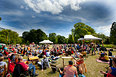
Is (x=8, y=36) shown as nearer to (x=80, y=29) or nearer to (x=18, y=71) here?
(x=80, y=29)

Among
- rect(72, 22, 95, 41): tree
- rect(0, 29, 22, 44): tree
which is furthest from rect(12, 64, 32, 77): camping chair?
rect(0, 29, 22, 44): tree

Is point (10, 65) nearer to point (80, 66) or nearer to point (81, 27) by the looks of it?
point (80, 66)

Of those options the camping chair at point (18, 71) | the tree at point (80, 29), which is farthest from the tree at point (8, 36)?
the camping chair at point (18, 71)

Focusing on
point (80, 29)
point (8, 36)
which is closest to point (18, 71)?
point (80, 29)

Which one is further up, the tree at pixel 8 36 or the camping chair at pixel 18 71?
the tree at pixel 8 36

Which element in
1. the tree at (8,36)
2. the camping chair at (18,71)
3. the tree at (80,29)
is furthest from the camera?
the tree at (8,36)

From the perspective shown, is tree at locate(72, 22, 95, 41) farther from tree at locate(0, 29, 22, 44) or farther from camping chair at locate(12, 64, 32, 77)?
tree at locate(0, 29, 22, 44)

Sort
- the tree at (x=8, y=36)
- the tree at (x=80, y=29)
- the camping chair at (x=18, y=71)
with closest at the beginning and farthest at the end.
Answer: the camping chair at (x=18, y=71) → the tree at (x=80, y=29) → the tree at (x=8, y=36)

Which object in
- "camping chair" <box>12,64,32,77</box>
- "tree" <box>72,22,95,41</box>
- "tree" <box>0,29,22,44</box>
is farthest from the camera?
"tree" <box>0,29,22,44</box>

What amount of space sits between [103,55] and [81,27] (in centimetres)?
3054

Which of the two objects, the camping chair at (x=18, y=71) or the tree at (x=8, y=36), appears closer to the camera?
the camping chair at (x=18, y=71)

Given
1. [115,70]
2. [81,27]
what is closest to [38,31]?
[81,27]

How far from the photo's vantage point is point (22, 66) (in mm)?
3080

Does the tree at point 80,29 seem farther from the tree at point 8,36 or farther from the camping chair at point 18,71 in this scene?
the tree at point 8,36
